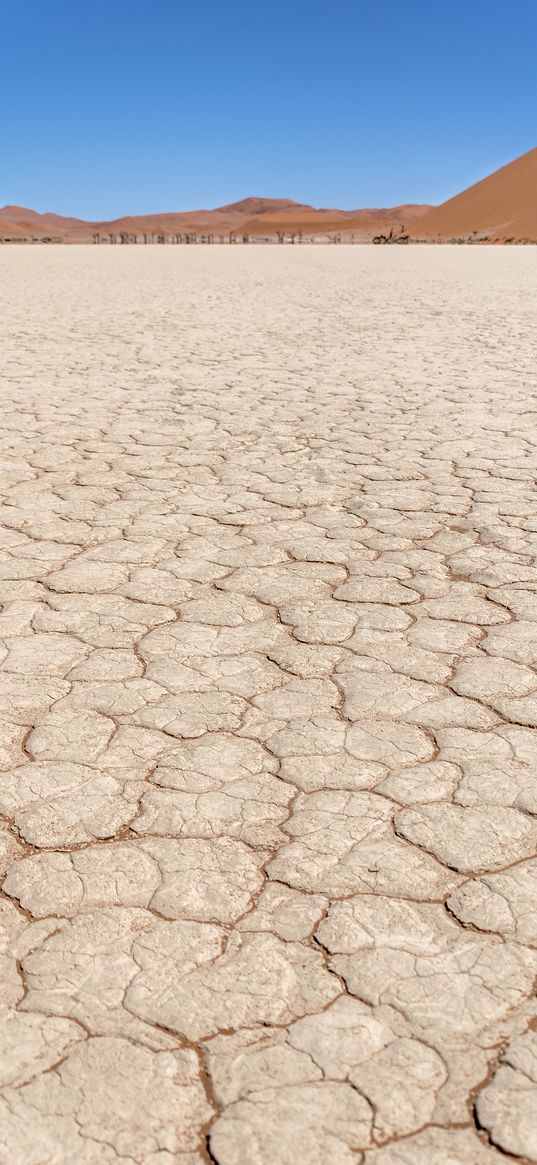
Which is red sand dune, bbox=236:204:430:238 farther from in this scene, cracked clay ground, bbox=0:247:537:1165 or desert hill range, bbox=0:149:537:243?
cracked clay ground, bbox=0:247:537:1165

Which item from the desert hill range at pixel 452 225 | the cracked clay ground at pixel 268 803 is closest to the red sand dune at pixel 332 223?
the desert hill range at pixel 452 225

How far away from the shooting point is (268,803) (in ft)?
6.09

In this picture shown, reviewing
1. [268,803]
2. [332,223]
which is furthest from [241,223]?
[268,803]

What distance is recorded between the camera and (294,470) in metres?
4.22

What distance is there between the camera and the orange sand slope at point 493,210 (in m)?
49.9

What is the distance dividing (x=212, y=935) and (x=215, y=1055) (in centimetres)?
23

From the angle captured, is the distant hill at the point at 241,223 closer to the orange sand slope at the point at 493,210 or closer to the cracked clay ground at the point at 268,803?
the orange sand slope at the point at 493,210

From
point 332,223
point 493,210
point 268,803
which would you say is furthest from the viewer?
point 332,223

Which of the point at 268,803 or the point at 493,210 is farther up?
the point at 493,210

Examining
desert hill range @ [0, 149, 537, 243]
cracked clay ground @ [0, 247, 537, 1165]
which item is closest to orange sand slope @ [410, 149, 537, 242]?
desert hill range @ [0, 149, 537, 243]

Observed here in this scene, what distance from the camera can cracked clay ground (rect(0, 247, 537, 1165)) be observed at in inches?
49.1

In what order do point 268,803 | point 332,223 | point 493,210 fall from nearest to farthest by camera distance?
point 268,803 → point 493,210 → point 332,223

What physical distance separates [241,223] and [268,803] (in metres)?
110

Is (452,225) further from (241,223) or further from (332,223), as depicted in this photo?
(241,223)
